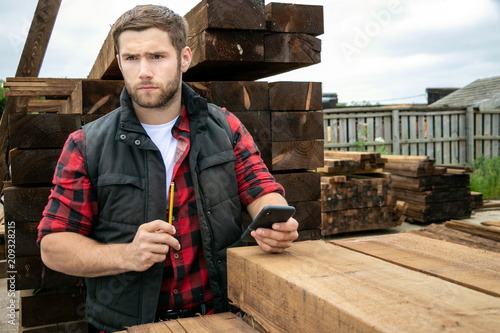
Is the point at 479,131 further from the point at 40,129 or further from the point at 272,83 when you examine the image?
the point at 40,129

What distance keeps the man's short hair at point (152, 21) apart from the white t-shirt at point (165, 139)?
37 cm

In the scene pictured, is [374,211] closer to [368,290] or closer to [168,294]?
[168,294]

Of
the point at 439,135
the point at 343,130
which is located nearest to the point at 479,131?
the point at 439,135

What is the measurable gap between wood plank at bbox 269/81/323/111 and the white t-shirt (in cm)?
88

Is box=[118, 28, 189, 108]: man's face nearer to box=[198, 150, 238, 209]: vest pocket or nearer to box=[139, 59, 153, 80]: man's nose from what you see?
box=[139, 59, 153, 80]: man's nose

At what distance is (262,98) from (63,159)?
131 centimetres

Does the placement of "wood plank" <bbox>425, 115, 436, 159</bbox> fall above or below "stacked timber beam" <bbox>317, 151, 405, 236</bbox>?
above

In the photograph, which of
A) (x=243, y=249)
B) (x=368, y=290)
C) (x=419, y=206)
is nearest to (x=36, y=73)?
(x=243, y=249)

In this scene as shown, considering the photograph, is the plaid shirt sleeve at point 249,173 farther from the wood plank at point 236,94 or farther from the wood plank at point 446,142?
the wood plank at point 446,142

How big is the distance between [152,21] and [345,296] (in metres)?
1.57

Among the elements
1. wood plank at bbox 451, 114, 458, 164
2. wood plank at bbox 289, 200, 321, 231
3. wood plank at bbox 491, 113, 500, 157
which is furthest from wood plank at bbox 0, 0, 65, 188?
wood plank at bbox 491, 113, 500, 157

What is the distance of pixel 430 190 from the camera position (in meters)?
7.49

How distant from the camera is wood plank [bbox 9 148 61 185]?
8.13 ft

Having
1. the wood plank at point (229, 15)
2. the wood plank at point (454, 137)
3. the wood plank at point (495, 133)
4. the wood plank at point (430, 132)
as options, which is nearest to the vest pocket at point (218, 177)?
the wood plank at point (229, 15)
